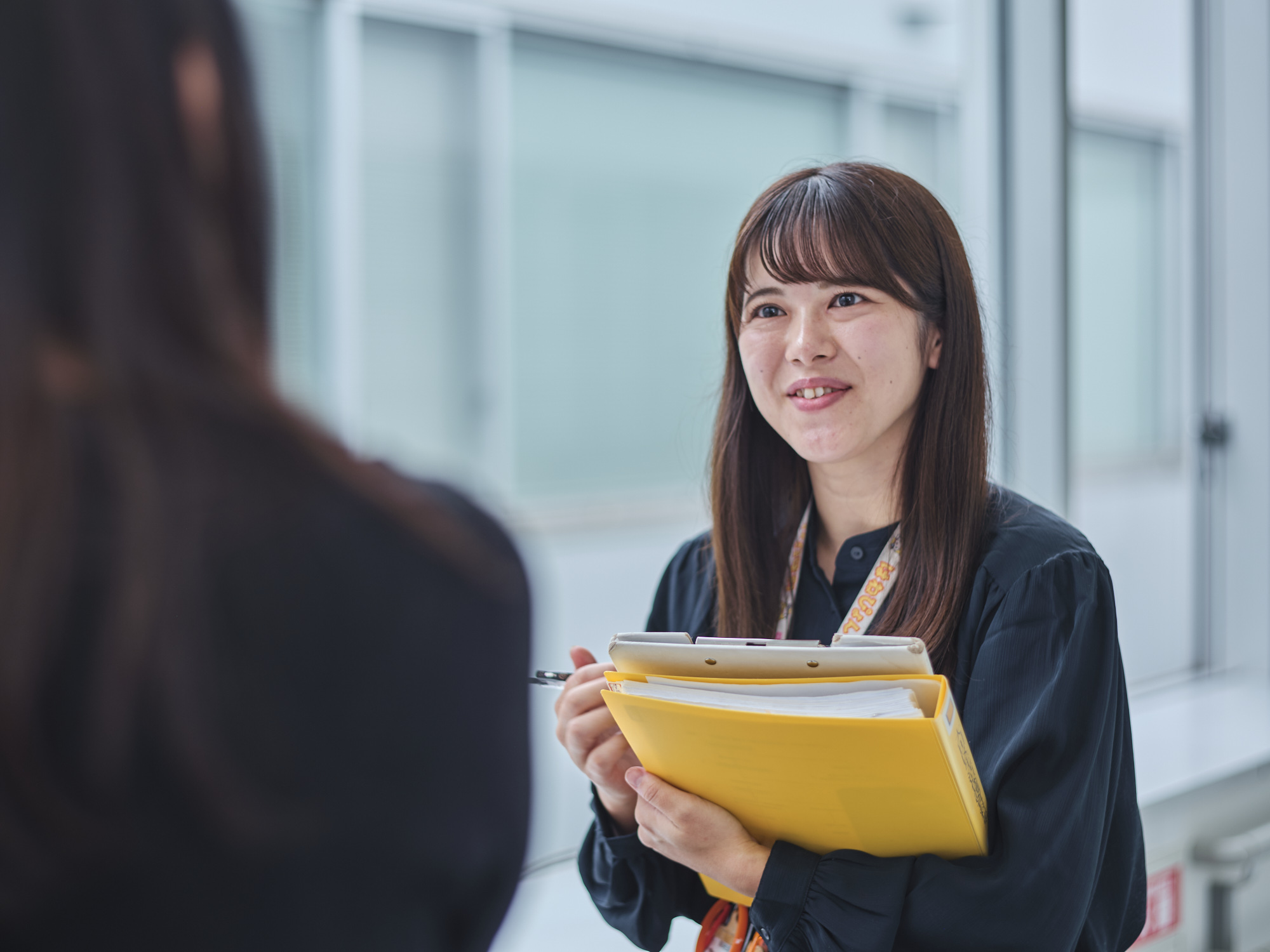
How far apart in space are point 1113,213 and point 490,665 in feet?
9.93

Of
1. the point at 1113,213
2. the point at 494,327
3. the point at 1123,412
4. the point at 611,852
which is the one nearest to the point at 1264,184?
the point at 1113,213

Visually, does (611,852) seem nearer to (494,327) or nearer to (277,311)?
(277,311)

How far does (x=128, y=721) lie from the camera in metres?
0.39

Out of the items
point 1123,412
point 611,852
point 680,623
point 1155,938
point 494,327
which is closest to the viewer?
point 611,852

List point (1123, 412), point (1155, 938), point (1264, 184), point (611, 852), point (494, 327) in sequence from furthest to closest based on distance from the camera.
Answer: point (1123, 412) → point (1264, 184) → point (494, 327) → point (1155, 938) → point (611, 852)

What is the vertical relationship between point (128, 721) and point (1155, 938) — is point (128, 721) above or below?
above

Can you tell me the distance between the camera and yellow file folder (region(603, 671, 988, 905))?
2.67 feet

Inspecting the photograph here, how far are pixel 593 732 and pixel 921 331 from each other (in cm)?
59

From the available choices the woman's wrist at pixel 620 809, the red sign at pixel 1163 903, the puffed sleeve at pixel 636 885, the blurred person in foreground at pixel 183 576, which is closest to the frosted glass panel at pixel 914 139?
the red sign at pixel 1163 903

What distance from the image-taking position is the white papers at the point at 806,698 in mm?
814

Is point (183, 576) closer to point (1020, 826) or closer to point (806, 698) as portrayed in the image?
point (806, 698)

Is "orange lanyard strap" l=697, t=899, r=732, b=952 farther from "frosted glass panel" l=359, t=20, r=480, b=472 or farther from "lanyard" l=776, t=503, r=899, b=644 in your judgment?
"frosted glass panel" l=359, t=20, r=480, b=472

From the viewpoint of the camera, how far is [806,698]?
0.85m

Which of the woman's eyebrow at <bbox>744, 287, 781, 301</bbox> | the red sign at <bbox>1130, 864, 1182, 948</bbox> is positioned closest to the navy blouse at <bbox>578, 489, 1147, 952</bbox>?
the woman's eyebrow at <bbox>744, 287, 781, 301</bbox>
